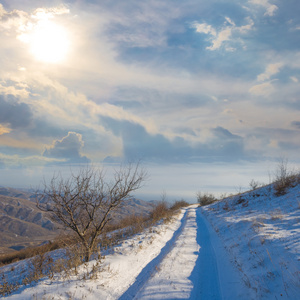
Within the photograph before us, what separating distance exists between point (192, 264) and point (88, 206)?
502 centimetres

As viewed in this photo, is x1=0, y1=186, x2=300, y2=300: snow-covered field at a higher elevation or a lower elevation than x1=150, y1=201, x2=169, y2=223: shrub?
higher

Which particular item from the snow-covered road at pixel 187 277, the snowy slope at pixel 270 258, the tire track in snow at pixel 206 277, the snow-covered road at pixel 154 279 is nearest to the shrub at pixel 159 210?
the tire track in snow at pixel 206 277

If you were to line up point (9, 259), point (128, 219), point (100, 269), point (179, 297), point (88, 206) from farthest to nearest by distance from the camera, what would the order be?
1. point (128, 219)
2. point (9, 259)
3. point (88, 206)
4. point (100, 269)
5. point (179, 297)

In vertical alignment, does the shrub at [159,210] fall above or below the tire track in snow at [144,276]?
below

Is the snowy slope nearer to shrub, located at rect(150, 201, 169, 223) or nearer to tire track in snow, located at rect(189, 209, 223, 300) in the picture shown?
tire track in snow, located at rect(189, 209, 223, 300)

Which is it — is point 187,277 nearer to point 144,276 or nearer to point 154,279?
point 154,279

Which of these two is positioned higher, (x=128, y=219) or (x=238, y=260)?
(x=238, y=260)

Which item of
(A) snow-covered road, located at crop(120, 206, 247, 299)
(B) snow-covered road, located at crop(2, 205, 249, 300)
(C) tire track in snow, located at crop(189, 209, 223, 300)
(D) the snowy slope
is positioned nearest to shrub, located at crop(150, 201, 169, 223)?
(C) tire track in snow, located at crop(189, 209, 223, 300)

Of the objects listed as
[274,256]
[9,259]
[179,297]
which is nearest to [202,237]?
[274,256]

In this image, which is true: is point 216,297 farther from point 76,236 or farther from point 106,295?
point 76,236

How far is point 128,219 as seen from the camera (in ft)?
70.3

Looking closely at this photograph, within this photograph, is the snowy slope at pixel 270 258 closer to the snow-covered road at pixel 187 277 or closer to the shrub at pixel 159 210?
the snow-covered road at pixel 187 277

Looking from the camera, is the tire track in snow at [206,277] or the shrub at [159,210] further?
the shrub at [159,210]

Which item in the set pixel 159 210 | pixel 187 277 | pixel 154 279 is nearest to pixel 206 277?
pixel 187 277
